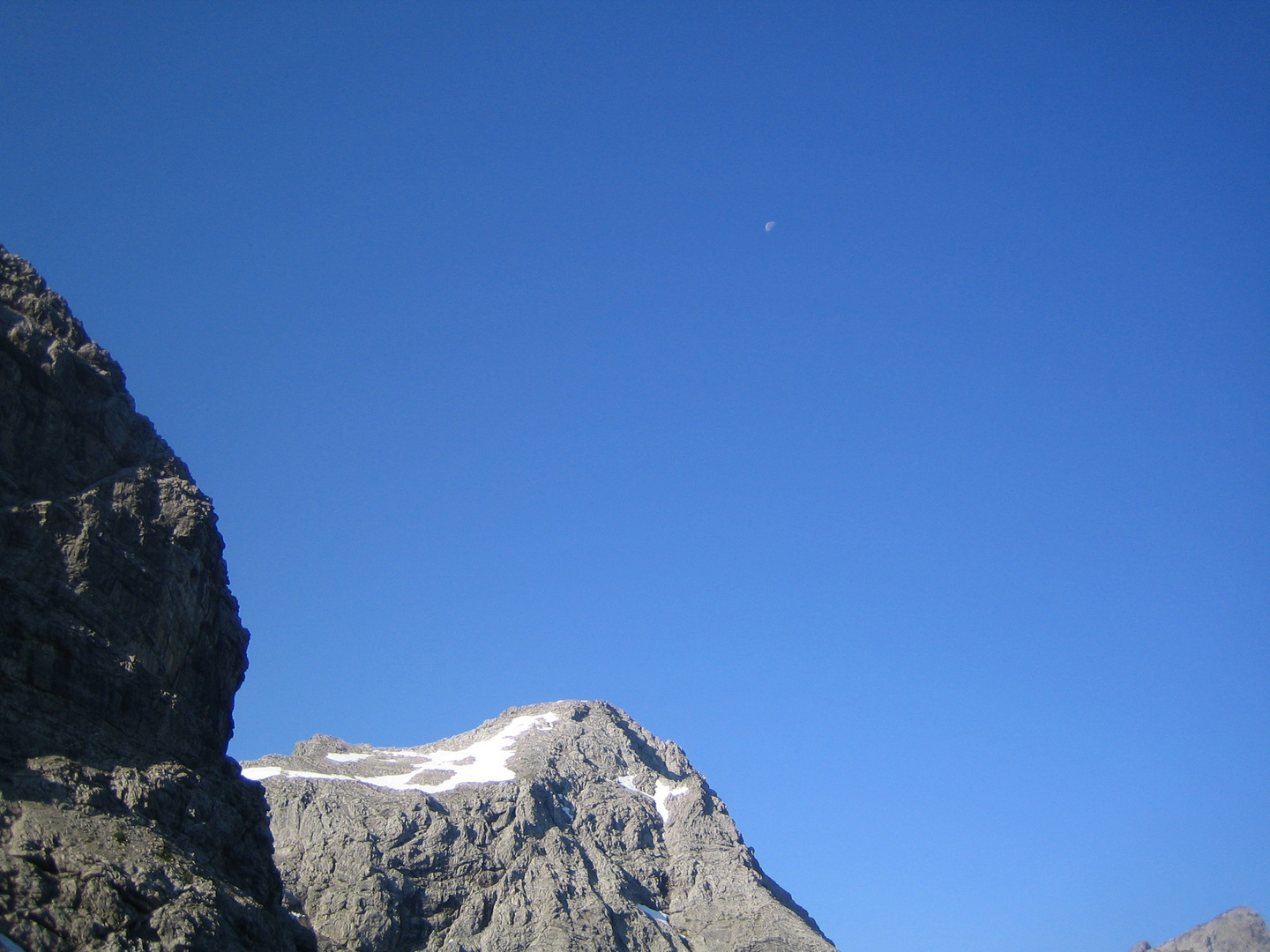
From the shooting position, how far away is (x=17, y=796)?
31844 millimetres

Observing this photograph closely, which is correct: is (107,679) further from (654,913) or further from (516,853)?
(654,913)

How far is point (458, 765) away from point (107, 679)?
6465cm

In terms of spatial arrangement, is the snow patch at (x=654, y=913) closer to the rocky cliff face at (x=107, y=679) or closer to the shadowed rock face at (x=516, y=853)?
the shadowed rock face at (x=516, y=853)

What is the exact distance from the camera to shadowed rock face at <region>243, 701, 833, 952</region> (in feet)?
240

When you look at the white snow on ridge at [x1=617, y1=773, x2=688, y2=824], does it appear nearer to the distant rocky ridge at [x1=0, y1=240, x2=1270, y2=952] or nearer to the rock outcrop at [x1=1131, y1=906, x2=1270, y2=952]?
the distant rocky ridge at [x1=0, y1=240, x2=1270, y2=952]

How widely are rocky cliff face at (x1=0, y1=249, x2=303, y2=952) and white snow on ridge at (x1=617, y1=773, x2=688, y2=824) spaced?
192 feet

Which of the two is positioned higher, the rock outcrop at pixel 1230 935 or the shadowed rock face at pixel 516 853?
the shadowed rock face at pixel 516 853

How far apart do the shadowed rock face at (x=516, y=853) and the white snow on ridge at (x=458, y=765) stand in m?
0.27

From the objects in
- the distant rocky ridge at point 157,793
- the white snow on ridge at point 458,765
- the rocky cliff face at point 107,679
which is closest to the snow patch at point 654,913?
the distant rocky ridge at point 157,793

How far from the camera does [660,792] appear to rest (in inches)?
4063

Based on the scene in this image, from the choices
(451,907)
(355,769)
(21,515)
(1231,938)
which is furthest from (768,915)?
(1231,938)

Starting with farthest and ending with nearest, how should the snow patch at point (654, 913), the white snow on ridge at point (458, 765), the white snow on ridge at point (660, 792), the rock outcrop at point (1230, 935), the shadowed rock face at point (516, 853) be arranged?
the rock outcrop at point (1230, 935) → the white snow on ridge at point (660, 792) → the white snow on ridge at point (458, 765) → the snow patch at point (654, 913) → the shadowed rock face at point (516, 853)

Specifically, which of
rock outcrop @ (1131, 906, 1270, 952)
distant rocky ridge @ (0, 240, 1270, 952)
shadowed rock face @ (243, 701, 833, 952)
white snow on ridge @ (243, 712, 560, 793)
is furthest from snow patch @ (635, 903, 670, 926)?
rock outcrop @ (1131, 906, 1270, 952)

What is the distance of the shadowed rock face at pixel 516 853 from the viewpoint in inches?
2881
